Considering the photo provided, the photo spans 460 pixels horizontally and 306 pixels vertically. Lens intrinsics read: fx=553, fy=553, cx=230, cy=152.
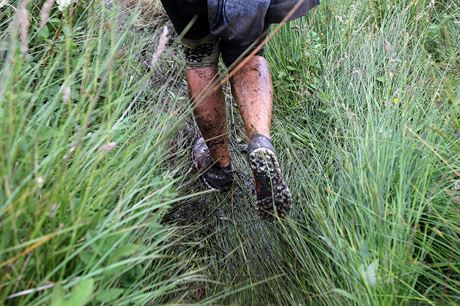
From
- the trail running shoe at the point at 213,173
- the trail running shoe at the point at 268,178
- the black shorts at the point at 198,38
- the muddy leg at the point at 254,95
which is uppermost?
the black shorts at the point at 198,38

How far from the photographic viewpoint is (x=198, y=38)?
218 centimetres

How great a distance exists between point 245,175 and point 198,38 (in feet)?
2.18

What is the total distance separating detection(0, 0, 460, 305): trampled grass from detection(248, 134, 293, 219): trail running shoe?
8 centimetres

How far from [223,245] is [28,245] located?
109 centimetres

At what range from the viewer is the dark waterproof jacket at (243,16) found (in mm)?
1836

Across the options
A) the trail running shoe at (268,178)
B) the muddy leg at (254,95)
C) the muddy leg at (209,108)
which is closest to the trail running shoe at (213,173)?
the muddy leg at (209,108)

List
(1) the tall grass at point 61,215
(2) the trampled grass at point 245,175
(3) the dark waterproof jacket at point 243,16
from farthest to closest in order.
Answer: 1. (3) the dark waterproof jacket at point 243,16
2. (2) the trampled grass at point 245,175
3. (1) the tall grass at point 61,215

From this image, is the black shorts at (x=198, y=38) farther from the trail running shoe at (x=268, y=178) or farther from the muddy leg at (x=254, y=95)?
the trail running shoe at (x=268, y=178)

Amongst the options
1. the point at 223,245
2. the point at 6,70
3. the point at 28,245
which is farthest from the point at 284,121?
the point at 28,245

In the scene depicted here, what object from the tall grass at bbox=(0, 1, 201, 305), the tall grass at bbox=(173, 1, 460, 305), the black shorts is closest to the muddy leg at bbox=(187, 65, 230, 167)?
the black shorts

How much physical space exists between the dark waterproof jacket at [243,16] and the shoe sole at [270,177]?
40 centimetres

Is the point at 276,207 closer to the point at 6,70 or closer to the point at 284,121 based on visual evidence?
the point at 284,121

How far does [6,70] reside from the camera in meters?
1.40

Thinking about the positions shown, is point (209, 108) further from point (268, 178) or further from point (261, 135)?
point (268, 178)
